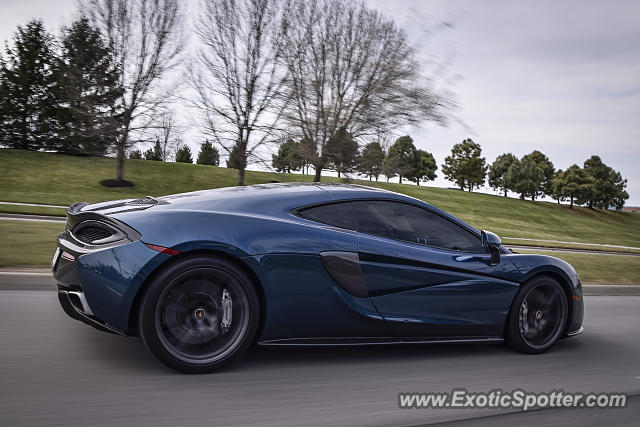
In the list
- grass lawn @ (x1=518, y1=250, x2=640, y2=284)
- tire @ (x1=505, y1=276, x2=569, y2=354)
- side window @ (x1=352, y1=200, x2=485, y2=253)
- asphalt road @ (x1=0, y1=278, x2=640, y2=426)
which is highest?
side window @ (x1=352, y1=200, x2=485, y2=253)

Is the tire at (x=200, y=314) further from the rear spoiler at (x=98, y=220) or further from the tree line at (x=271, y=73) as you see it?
the tree line at (x=271, y=73)

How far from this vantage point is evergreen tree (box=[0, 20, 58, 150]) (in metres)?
39.2

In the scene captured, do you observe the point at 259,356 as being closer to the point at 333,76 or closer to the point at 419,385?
the point at 419,385

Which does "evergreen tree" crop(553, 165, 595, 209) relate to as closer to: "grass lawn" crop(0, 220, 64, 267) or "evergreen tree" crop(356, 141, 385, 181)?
"evergreen tree" crop(356, 141, 385, 181)

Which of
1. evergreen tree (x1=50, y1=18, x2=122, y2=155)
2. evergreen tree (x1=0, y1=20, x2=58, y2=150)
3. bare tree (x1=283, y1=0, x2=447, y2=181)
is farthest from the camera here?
evergreen tree (x1=0, y1=20, x2=58, y2=150)

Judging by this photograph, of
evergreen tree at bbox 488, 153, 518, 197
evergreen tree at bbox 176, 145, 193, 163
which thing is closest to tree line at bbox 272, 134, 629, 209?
evergreen tree at bbox 488, 153, 518, 197

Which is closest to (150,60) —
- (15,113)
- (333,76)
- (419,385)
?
(333,76)

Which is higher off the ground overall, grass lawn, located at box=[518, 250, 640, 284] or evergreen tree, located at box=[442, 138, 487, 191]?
evergreen tree, located at box=[442, 138, 487, 191]

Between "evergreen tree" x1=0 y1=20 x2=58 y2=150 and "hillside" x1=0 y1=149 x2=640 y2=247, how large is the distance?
283cm

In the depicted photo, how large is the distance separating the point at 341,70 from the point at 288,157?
4.05m

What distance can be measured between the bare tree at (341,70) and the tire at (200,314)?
53.8 ft

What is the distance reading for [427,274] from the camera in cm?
369

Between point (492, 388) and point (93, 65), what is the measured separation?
2785 cm

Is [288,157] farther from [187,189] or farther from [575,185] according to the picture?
[575,185]
